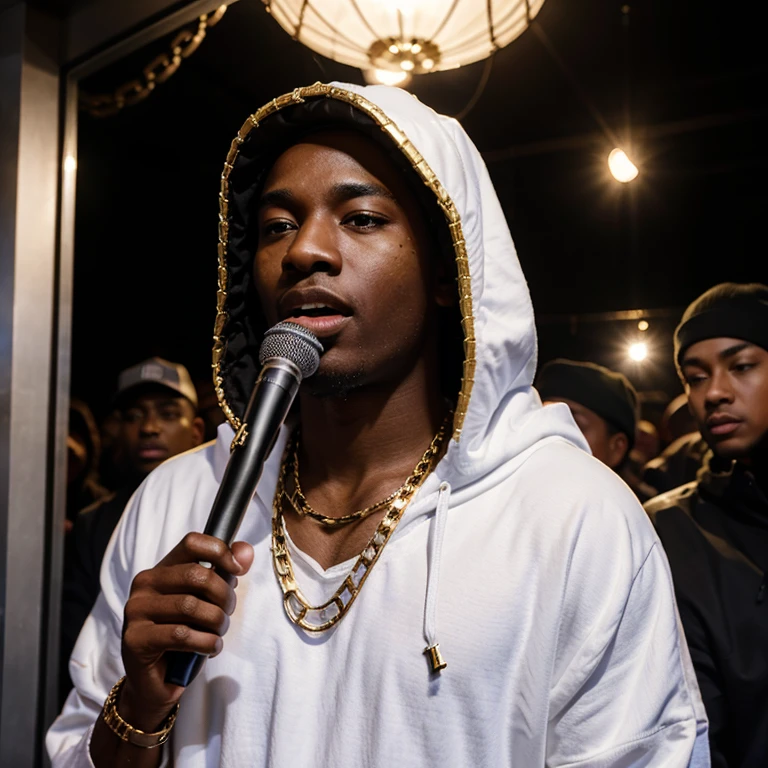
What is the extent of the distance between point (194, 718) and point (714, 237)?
1.15 m

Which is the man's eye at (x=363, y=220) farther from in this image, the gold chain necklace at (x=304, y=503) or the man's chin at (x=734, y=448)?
the man's chin at (x=734, y=448)

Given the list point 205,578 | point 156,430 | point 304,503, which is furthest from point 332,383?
point 156,430

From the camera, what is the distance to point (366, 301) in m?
1.28

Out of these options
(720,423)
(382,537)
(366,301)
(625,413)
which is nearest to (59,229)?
(366,301)

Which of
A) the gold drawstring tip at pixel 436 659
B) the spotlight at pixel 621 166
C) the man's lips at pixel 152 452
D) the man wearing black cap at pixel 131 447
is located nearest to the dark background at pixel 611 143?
the spotlight at pixel 621 166

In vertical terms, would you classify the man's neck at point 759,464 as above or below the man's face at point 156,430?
below

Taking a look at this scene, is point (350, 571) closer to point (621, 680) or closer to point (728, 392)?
point (621, 680)

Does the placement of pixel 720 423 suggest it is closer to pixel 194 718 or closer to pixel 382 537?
pixel 382 537

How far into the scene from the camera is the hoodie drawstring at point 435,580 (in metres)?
1.13

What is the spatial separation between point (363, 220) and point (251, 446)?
1.64 ft

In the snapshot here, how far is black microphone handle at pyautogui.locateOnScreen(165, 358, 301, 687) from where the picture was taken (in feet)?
3.20

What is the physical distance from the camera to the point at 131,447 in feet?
6.66

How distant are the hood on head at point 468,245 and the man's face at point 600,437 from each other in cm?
16

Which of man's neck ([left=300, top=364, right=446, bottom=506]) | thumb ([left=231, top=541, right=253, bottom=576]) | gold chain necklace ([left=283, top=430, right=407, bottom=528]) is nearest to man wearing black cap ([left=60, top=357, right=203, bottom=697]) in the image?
gold chain necklace ([left=283, top=430, right=407, bottom=528])
